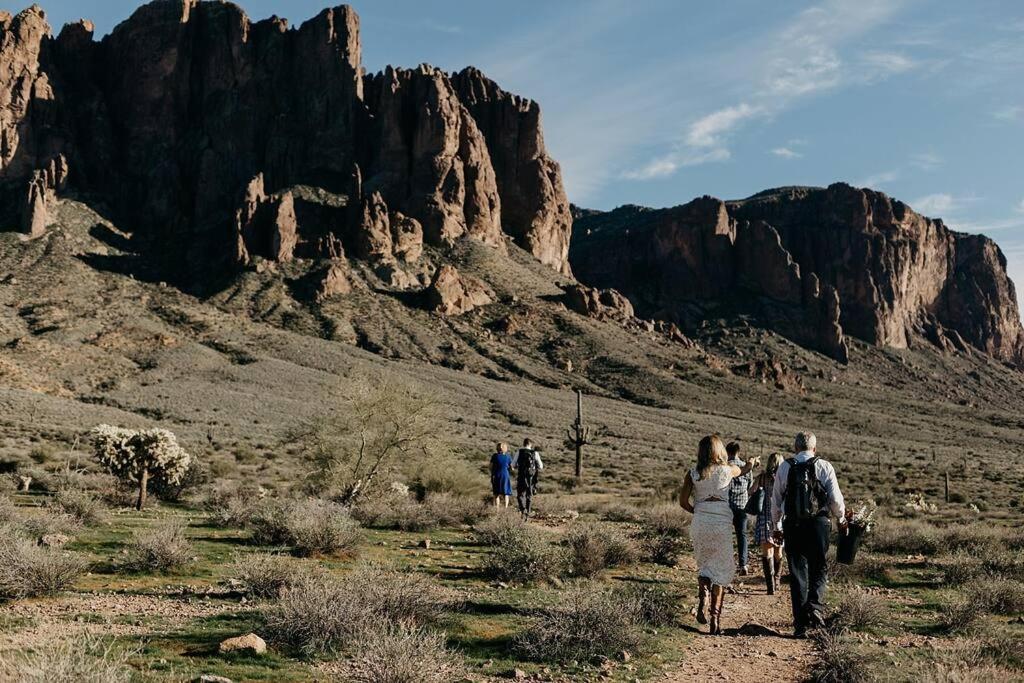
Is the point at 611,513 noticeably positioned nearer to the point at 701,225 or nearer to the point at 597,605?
the point at 597,605

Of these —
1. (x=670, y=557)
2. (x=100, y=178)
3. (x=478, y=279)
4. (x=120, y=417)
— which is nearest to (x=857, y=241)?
(x=478, y=279)

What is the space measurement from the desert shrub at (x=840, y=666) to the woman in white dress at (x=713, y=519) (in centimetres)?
142

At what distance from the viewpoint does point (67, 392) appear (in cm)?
5528

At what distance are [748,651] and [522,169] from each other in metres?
139

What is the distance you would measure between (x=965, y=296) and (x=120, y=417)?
192 metres

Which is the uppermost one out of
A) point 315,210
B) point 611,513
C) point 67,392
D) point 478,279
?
point 315,210

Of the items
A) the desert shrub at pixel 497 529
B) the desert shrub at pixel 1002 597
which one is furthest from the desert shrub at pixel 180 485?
the desert shrub at pixel 1002 597

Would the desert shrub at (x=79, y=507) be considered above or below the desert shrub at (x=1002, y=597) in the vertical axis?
above

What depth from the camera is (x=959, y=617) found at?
8555 mm

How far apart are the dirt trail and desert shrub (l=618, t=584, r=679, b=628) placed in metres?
0.30

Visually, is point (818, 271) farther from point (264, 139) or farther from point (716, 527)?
point (716, 527)

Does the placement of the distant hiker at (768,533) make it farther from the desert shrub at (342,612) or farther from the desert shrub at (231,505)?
the desert shrub at (231,505)

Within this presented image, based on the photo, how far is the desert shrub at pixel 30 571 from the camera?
7.95 m

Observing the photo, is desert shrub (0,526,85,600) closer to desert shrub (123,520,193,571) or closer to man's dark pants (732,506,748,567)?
desert shrub (123,520,193,571)
